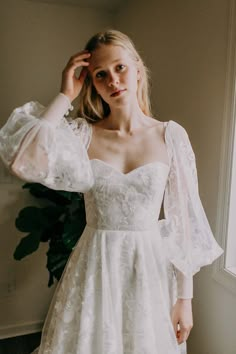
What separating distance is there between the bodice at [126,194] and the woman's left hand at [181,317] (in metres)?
0.26

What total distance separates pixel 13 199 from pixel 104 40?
1.44 m

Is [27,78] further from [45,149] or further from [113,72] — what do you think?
[45,149]

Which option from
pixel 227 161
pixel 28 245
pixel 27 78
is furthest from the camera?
pixel 27 78

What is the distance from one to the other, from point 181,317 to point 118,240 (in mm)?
306

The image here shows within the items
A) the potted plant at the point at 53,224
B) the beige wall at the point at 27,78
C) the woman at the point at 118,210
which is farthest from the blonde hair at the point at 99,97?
the beige wall at the point at 27,78

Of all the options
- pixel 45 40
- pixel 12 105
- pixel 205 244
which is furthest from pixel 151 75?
pixel 205 244

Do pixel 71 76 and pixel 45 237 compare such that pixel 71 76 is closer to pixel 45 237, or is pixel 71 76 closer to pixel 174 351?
pixel 174 351

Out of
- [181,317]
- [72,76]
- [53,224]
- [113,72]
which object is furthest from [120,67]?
[53,224]

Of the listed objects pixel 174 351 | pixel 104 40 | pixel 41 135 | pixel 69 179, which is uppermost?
pixel 104 40

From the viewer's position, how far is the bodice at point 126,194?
98cm

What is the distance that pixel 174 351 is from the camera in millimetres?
1011

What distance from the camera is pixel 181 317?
1019mm

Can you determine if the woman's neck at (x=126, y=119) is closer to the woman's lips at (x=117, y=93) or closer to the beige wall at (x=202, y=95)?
the woman's lips at (x=117, y=93)

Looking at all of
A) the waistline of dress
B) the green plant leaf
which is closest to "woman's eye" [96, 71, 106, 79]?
the waistline of dress
